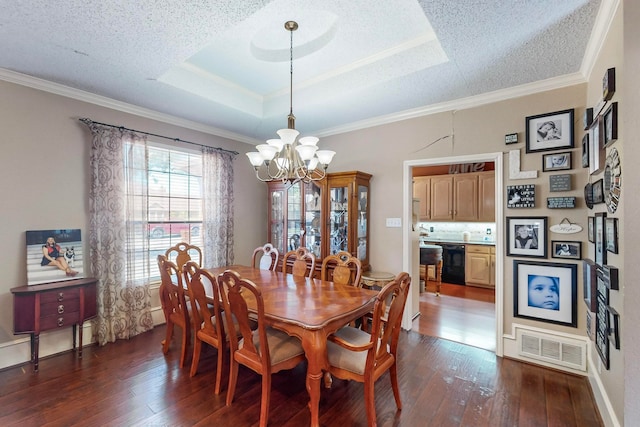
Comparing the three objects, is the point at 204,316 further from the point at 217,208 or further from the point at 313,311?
the point at 217,208

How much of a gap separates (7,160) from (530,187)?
4.93 meters

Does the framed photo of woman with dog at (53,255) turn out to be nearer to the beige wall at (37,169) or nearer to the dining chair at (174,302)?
the beige wall at (37,169)

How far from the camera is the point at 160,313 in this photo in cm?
363

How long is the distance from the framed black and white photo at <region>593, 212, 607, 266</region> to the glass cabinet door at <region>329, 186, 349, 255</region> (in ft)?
7.65

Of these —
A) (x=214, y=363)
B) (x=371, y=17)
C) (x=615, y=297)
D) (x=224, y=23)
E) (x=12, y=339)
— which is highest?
(x=371, y=17)

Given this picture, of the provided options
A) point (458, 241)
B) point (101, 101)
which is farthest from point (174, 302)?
point (458, 241)

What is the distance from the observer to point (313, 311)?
193 centimetres

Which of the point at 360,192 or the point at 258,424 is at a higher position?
the point at 360,192

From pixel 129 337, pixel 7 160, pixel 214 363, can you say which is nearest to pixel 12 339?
pixel 129 337

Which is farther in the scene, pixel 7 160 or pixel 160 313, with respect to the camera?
pixel 160 313

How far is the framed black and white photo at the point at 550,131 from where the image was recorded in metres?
2.58

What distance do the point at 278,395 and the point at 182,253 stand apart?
2.17 m

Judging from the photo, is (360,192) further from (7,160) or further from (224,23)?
(7,160)

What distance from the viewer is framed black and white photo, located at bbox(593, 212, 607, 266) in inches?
74.8
